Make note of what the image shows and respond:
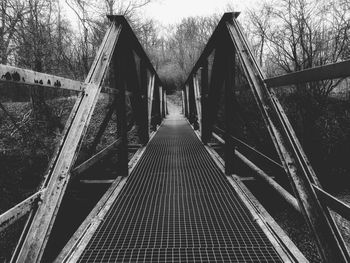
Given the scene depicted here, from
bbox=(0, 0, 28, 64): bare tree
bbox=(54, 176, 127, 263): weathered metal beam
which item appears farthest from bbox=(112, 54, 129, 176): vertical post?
bbox=(0, 0, 28, 64): bare tree

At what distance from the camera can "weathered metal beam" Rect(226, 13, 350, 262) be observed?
110cm

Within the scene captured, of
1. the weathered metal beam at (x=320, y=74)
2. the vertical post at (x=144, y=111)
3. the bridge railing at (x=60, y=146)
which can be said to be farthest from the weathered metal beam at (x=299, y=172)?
the vertical post at (x=144, y=111)

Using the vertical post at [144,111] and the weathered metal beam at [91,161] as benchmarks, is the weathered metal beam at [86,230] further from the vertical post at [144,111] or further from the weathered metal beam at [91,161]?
the vertical post at [144,111]

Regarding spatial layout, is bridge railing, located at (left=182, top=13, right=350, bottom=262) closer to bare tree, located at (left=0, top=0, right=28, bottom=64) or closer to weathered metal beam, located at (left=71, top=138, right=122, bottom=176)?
weathered metal beam, located at (left=71, top=138, right=122, bottom=176)

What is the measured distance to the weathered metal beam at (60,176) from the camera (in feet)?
3.34

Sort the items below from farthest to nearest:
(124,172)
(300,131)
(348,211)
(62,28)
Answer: (62,28), (300,131), (124,172), (348,211)

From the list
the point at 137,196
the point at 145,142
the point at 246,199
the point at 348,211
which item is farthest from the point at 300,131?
the point at 348,211

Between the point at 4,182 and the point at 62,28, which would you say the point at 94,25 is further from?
the point at 4,182

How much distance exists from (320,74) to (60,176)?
1.37 m

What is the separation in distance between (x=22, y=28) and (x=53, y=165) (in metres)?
7.69

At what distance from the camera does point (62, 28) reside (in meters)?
8.79

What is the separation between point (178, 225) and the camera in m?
1.84

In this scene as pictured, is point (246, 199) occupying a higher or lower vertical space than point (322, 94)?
lower

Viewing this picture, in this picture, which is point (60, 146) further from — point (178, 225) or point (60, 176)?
point (178, 225)
